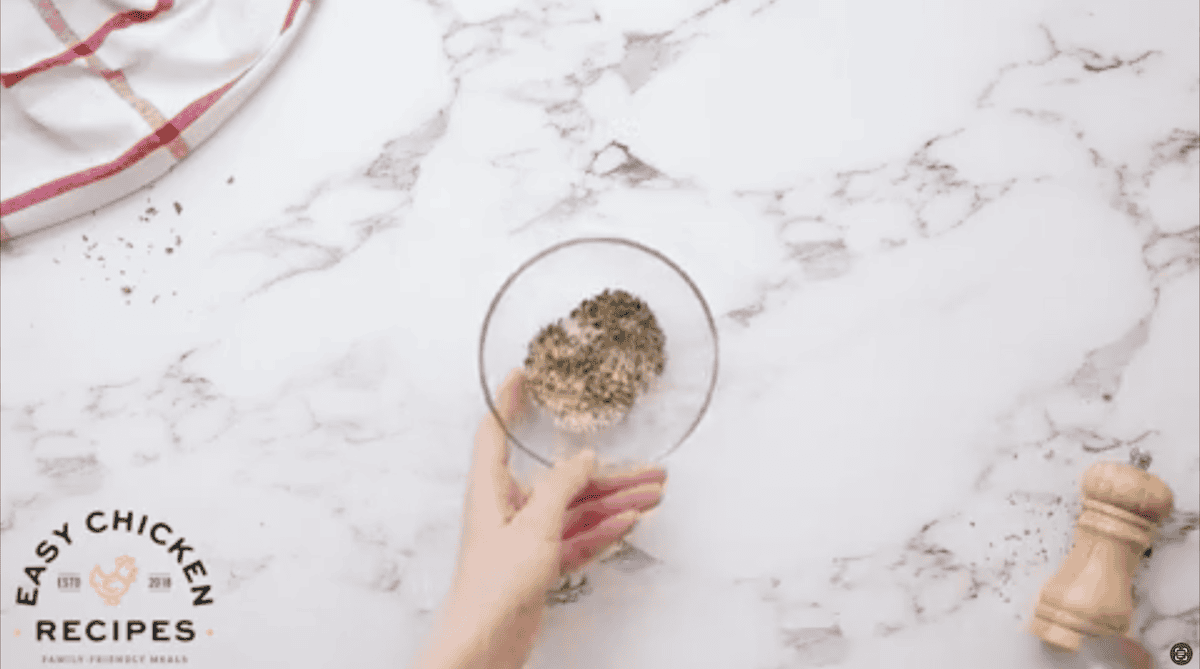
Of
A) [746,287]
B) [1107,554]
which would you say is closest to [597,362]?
[746,287]

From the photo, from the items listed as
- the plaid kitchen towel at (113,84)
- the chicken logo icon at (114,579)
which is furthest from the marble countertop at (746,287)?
the chicken logo icon at (114,579)

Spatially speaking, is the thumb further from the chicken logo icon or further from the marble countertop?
the chicken logo icon

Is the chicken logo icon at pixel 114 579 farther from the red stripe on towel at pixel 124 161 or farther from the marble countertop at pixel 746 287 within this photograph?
the red stripe on towel at pixel 124 161

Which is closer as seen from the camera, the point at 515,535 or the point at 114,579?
the point at 515,535

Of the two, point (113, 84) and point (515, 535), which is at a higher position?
point (113, 84)

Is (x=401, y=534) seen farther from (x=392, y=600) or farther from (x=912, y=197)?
(x=912, y=197)

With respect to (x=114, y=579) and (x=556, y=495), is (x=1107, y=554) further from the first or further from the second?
(x=114, y=579)
